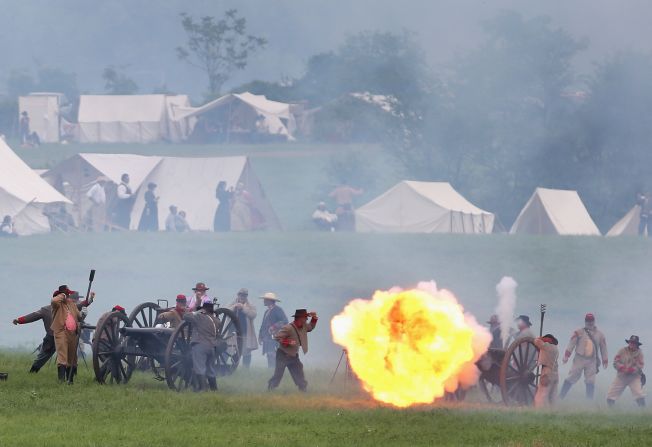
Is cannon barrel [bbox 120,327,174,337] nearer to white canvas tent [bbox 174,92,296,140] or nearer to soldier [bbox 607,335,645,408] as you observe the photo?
soldier [bbox 607,335,645,408]

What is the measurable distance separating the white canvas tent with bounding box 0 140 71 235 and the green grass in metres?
23.8

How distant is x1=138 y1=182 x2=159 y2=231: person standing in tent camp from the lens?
48.3 meters

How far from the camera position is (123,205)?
49.6 m

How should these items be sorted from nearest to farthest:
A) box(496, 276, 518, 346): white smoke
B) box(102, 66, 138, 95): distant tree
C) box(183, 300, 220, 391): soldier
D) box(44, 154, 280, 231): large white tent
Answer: box(183, 300, 220, 391): soldier
box(496, 276, 518, 346): white smoke
box(44, 154, 280, 231): large white tent
box(102, 66, 138, 95): distant tree

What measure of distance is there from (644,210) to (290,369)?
1080 inches

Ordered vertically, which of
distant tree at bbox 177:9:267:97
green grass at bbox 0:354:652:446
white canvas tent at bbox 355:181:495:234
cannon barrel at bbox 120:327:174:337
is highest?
distant tree at bbox 177:9:267:97

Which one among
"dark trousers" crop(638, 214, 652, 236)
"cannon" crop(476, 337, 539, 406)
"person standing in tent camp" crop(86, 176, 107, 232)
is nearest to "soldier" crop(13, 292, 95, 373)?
"cannon" crop(476, 337, 539, 406)

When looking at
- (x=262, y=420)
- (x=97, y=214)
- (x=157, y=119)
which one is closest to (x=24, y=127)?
(x=157, y=119)

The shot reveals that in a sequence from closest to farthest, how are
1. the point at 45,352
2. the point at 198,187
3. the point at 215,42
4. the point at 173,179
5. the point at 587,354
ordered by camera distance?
the point at 45,352 → the point at 587,354 → the point at 198,187 → the point at 173,179 → the point at 215,42

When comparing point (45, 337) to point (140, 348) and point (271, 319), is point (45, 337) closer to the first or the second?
point (140, 348)

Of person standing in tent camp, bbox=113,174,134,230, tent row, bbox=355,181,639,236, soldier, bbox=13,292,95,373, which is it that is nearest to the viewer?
soldier, bbox=13,292,95,373

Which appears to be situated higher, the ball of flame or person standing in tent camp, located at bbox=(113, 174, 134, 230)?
person standing in tent camp, located at bbox=(113, 174, 134, 230)

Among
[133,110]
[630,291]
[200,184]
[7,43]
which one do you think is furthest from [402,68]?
[7,43]

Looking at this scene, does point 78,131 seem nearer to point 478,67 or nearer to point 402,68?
point 402,68
